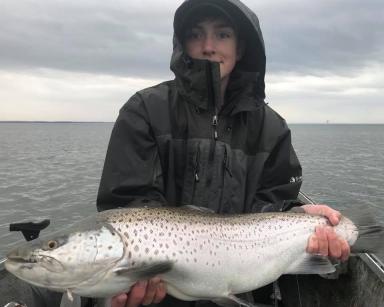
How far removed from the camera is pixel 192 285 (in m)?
3.44

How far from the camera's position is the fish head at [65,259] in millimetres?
3031

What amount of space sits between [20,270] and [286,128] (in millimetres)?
2918

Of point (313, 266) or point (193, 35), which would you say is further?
point (193, 35)

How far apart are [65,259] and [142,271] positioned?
0.53 metres

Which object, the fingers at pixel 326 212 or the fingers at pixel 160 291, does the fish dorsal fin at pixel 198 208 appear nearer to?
the fingers at pixel 160 291

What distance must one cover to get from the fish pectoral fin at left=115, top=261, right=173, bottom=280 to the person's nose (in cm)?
212

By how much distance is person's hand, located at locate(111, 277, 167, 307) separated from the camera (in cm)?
330

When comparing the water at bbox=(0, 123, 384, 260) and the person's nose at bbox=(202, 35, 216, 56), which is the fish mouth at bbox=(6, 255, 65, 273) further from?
the water at bbox=(0, 123, 384, 260)

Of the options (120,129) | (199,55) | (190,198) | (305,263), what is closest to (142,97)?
(120,129)

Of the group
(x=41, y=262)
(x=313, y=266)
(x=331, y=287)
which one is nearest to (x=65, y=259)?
(x=41, y=262)

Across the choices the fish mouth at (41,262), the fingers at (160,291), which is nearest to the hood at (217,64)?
the fingers at (160,291)

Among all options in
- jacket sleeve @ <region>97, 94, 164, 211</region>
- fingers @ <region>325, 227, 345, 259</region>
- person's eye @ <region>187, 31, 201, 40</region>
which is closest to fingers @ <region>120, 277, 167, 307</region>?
jacket sleeve @ <region>97, 94, 164, 211</region>

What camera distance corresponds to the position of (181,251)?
11.2 feet

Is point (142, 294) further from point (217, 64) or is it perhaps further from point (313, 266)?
point (217, 64)
